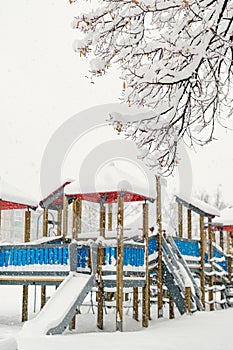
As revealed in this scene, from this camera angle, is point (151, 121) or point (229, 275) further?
point (229, 275)

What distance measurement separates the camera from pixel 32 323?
11539 mm

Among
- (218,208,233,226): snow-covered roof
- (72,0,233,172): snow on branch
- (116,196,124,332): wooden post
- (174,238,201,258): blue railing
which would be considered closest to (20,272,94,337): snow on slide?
(116,196,124,332): wooden post

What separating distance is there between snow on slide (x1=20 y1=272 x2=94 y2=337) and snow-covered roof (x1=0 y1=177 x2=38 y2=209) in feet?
13.2

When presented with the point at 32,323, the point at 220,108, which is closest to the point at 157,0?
the point at 220,108

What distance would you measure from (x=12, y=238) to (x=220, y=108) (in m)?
71.9

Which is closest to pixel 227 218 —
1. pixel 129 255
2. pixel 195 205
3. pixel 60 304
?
pixel 195 205

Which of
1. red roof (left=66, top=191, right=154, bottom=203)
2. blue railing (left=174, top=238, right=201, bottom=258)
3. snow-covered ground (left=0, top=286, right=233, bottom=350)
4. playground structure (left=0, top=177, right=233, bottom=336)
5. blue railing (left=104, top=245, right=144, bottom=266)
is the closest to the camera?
snow-covered ground (left=0, top=286, right=233, bottom=350)

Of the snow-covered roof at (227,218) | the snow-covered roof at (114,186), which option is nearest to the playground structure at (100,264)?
the snow-covered roof at (114,186)

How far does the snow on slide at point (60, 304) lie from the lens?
11391mm

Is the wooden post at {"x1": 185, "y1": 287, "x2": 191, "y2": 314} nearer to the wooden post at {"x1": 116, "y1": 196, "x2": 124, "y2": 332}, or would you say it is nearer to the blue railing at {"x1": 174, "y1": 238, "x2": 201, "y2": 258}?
the blue railing at {"x1": 174, "y1": 238, "x2": 201, "y2": 258}

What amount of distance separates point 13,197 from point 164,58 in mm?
9953

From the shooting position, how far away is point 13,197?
53.4 ft

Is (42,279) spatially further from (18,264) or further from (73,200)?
(73,200)

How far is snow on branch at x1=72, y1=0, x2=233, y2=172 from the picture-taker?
6840 mm
